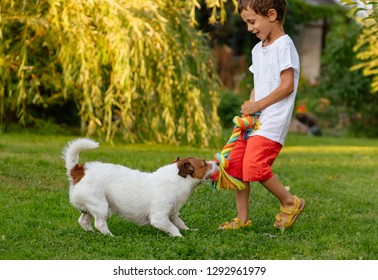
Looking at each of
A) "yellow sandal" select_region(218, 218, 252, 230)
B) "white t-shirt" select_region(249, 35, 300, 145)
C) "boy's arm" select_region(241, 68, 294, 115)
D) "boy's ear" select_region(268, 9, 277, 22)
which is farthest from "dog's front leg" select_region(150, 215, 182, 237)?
"boy's ear" select_region(268, 9, 277, 22)

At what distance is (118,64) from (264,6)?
4206 millimetres

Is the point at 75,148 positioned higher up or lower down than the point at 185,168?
higher up

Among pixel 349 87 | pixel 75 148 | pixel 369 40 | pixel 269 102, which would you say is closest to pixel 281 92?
pixel 269 102

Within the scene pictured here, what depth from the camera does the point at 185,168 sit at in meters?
5.30

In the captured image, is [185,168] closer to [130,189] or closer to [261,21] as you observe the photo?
[130,189]

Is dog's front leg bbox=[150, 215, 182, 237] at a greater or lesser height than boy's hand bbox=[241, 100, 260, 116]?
lesser

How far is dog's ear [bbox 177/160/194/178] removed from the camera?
530cm

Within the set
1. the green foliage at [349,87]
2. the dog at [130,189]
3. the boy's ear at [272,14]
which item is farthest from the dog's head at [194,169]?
the green foliage at [349,87]

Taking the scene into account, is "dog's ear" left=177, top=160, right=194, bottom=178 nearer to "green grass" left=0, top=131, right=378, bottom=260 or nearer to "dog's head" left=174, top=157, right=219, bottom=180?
"dog's head" left=174, top=157, right=219, bottom=180

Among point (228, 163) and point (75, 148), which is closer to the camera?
point (75, 148)

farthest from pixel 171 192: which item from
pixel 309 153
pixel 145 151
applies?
pixel 309 153

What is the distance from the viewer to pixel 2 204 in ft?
20.2

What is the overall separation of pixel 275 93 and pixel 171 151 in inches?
204

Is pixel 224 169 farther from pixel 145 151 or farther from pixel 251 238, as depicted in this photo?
pixel 145 151
